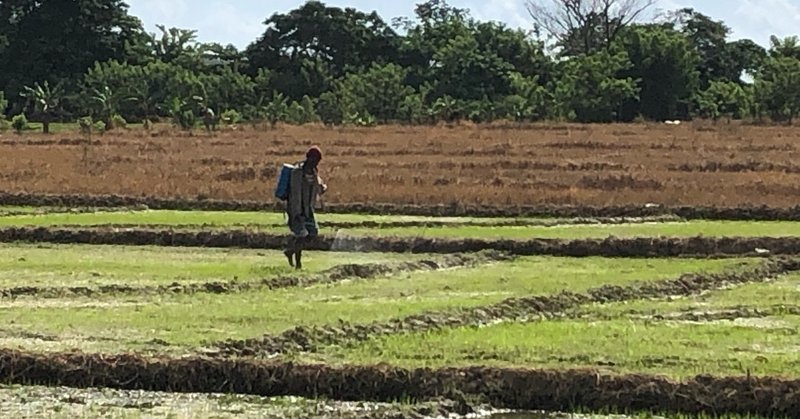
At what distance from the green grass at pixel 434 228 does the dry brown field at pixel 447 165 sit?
70.4 inches

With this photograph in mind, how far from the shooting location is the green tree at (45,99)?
43312 millimetres

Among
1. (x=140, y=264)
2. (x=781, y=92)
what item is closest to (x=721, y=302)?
(x=140, y=264)

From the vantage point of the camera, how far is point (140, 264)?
1357 centimetres

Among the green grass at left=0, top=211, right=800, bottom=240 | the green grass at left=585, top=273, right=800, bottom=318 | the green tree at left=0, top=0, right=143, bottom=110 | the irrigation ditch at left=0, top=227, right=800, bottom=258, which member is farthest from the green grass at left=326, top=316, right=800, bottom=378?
the green tree at left=0, top=0, right=143, bottom=110

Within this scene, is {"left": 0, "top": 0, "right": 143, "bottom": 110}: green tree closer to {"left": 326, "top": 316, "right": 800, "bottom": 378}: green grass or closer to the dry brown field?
the dry brown field

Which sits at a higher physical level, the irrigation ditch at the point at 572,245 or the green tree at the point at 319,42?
the green tree at the point at 319,42

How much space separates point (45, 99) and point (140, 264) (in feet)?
107

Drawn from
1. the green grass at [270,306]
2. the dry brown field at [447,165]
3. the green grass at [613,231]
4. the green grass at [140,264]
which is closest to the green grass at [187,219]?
the green grass at [613,231]

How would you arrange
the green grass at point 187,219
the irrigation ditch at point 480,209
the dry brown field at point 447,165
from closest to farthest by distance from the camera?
1. the green grass at point 187,219
2. the irrigation ditch at point 480,209
3. the dry brown field at point 447,165

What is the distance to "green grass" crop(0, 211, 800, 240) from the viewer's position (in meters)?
16.2

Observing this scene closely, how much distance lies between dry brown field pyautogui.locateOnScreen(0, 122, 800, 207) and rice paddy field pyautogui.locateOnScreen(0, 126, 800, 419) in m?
0.93

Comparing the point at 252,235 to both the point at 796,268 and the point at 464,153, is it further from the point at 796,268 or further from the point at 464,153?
the point at 464,153

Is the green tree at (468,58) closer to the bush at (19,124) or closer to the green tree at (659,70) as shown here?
the green tree at (659,70)

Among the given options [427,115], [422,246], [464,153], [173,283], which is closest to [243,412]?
[173,283]
